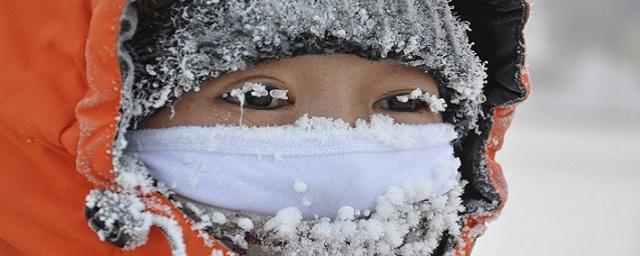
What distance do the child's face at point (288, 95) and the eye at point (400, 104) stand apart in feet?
0.20

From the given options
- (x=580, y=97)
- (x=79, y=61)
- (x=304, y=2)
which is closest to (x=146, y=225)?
(x=79, y=61)

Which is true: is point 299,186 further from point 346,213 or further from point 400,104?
point 400,104

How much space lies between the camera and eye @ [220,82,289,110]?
1234 mm

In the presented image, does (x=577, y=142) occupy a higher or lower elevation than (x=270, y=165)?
lower

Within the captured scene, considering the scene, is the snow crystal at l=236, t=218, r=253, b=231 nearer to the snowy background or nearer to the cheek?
the cheek

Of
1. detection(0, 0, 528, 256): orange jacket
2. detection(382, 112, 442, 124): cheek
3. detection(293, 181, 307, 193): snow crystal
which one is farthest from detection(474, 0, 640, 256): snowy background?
detection(0, 0, 528, 256): orange jacket

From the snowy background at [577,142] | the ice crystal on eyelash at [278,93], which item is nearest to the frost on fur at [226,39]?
the ice crystal on eyelash at [278,93]

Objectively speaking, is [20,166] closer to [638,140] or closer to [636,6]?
[638,140]

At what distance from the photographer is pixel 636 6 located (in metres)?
9.27

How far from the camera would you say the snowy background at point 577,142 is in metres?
4.54

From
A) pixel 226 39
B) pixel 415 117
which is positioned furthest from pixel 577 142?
pixel 226 39

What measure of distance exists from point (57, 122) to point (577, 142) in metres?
6.21

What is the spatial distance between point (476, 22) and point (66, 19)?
0.75m

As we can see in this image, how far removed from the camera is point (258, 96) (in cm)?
125
